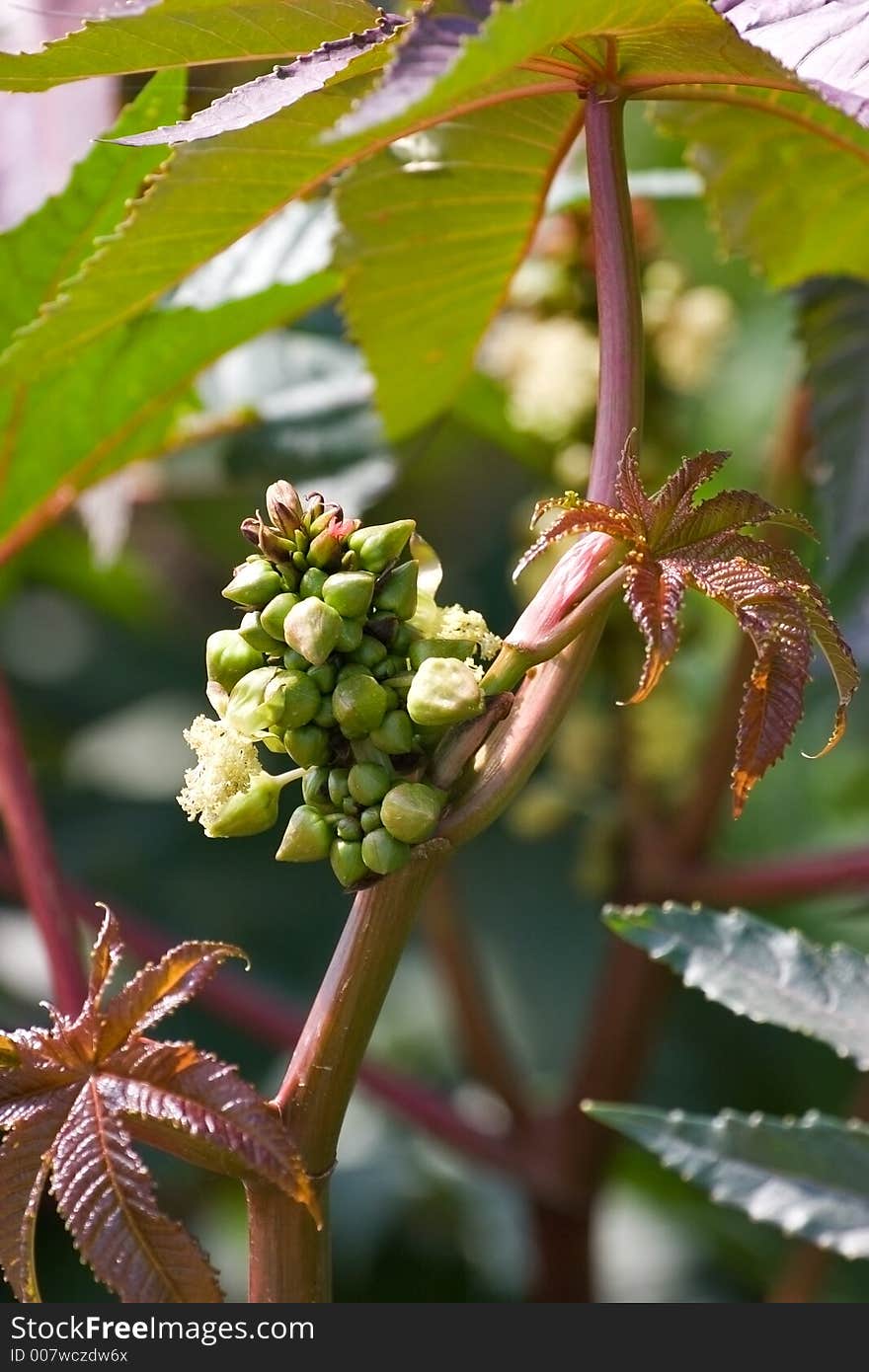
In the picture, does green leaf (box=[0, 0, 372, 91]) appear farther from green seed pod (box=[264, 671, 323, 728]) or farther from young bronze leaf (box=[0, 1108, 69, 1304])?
young bronze leaf (box=[0, 1108, 69, 1304])

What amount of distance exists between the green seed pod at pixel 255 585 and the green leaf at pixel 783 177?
1.03 ft

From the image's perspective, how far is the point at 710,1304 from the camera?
62 centimetres

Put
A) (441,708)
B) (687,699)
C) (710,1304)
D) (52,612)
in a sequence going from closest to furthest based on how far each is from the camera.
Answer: (441,708) < (710,1304) < (687,699) < (52,612)

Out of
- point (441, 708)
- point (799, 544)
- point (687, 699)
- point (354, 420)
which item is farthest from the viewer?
point (687, 699)

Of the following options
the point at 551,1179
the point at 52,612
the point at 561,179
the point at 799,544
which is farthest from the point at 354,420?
the point at 52,612

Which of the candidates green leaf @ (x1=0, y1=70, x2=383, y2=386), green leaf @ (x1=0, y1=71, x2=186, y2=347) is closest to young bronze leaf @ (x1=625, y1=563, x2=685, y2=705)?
green leaf @ (x1=0, y1=70, x2=383, y2=386)

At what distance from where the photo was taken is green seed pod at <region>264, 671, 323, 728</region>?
452 millimetres

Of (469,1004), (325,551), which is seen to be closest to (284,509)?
(325,551)

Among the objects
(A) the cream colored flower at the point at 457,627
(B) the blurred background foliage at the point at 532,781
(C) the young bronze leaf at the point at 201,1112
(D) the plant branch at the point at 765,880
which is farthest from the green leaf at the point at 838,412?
(C) the young bronze leaf at the point at 201,1112

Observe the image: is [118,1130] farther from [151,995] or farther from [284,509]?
[284,509]

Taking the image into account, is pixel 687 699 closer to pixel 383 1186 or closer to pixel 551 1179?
pixel 551 1179

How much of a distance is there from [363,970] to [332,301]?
2.60 ft

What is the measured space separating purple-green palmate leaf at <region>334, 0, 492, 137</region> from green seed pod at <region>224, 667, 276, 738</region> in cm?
17

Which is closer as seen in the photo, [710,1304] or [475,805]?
[475,805]
